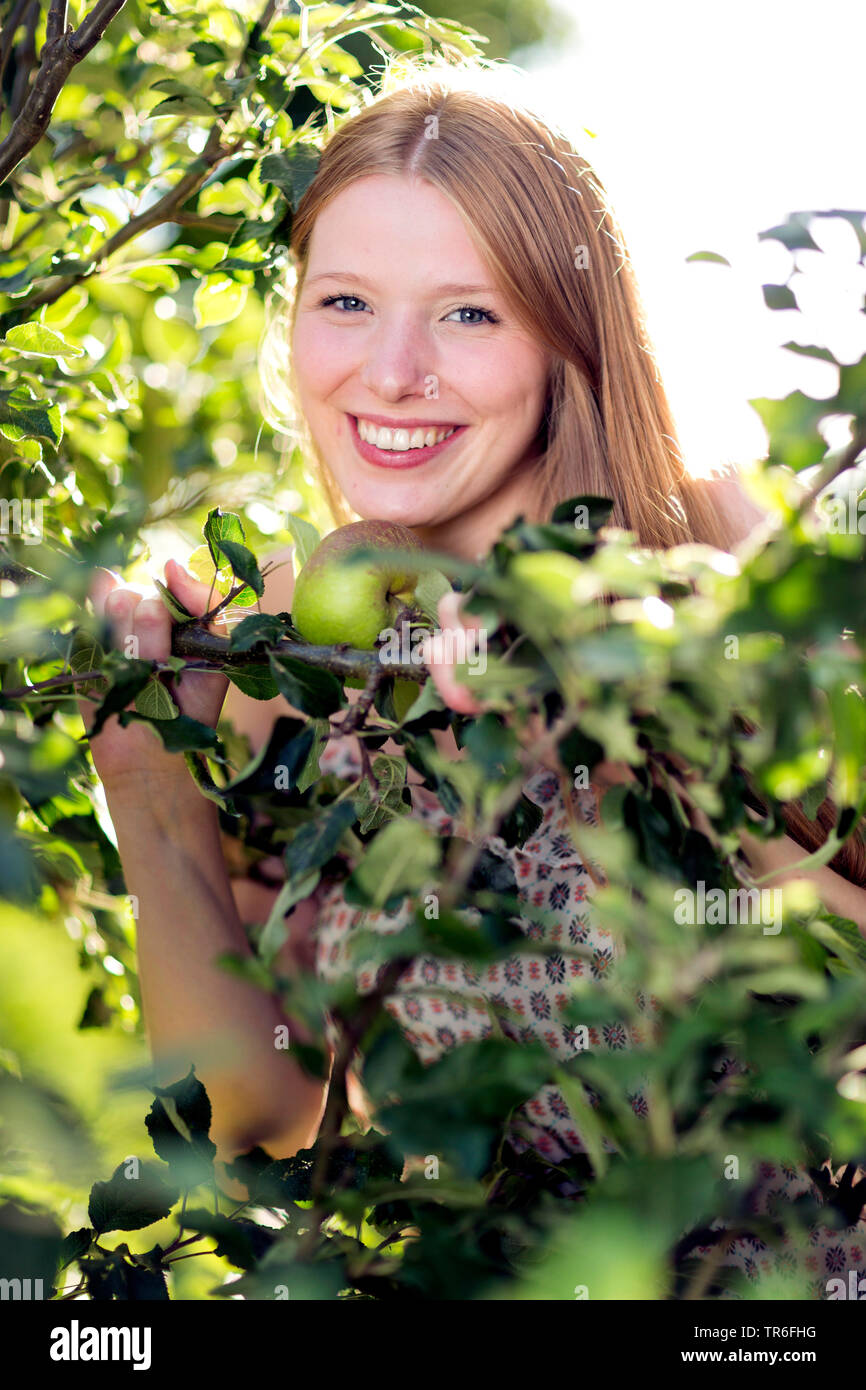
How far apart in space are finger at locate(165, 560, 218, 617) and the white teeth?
39 centimetres

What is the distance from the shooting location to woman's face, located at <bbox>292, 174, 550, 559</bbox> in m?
1.07

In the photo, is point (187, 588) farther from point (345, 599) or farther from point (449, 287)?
Result: point (449, 287)

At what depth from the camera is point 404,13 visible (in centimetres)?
121

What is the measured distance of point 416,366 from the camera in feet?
3.50

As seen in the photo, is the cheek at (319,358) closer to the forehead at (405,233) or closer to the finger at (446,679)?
the forehead at (405,233)

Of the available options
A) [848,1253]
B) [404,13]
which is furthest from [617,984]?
[404,13]

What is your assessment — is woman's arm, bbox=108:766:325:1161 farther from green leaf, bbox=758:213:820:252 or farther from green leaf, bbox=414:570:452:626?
green leaf, bbox=758:213:820:252

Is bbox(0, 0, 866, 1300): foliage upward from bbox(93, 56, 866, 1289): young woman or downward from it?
downward

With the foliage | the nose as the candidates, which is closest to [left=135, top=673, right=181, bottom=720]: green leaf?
the foliage

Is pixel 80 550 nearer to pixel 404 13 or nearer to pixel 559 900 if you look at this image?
pixel 559 900

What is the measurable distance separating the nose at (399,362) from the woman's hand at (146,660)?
33 centimetres

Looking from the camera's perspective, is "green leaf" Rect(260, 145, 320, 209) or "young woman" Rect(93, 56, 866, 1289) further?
"young woman" Rect(93, 56, 866, 1289)

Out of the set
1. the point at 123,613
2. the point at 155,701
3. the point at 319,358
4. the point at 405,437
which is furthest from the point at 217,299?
the point at 155,701
